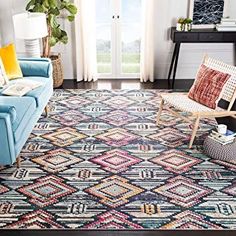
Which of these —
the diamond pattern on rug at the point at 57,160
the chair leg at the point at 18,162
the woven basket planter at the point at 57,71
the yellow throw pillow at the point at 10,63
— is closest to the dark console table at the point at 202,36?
the woven basket planter at the point at 57,71

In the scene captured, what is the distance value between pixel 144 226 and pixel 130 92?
3.00 meters

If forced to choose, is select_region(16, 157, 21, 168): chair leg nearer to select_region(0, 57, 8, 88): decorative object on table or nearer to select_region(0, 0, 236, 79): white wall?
select_region(0, 57, 8, 88): decorative object on table

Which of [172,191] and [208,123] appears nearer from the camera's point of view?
[172,191]

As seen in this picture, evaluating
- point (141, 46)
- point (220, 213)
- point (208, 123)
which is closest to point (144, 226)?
point (220, 213)

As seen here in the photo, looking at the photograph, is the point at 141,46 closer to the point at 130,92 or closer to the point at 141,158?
the point at 130,92

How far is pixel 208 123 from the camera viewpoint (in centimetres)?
489

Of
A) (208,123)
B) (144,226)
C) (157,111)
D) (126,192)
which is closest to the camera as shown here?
(144,226)

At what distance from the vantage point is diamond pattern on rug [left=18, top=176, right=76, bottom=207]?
3426 millimetres

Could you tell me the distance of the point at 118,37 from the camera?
6266 millimetres

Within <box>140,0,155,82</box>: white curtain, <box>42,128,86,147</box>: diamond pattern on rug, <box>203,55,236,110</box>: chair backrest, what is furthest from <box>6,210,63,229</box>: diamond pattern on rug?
<box>140,0,155,82</box>: white curtain

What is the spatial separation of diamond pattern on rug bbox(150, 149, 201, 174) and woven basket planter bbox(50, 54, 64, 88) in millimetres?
2442

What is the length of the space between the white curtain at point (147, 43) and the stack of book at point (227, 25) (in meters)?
0.96

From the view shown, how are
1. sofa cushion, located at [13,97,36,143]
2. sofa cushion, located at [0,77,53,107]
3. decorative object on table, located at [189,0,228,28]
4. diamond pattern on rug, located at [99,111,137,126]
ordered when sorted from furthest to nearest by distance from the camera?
decorative object on table, located at [189,0,228,28] → diamond pattern on rug, located at [99,111,137,126] → sofa cushion, located at [0,77,53,107] → sofa cushion, located at [13,97,36,143]

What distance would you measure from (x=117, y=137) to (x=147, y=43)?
209 cm
